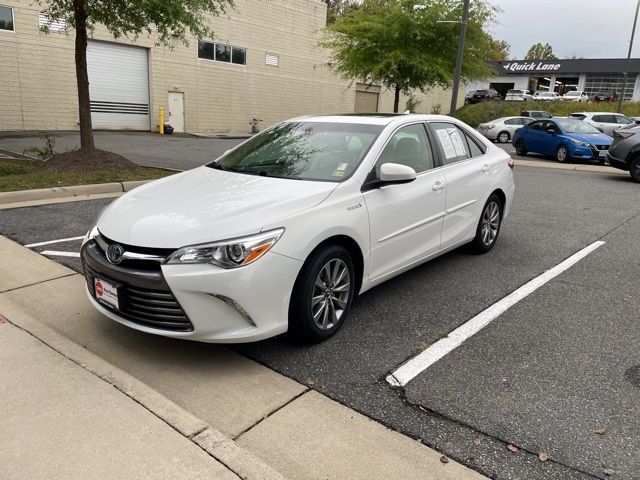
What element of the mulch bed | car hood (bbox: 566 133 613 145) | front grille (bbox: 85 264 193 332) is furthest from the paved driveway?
car hood (bbox: 566 133 613 145)

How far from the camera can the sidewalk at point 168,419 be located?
8.03 ft

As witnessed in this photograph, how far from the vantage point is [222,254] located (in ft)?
10.3

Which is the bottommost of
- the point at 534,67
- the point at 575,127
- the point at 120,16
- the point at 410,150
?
the point at 575,127

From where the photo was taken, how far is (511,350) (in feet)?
12.3

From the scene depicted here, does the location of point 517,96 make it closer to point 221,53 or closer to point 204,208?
point 221,53

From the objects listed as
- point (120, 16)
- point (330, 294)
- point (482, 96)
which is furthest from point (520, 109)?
point (330, 294)

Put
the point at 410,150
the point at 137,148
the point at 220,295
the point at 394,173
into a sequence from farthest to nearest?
the point at 137,148, the point at 410,150, the point at 394,173, the point at 220,295

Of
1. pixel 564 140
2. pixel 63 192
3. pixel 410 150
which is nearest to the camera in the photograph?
pixel 410 150

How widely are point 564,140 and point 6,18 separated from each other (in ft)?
67.9

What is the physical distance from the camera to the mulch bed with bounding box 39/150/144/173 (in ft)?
33.1

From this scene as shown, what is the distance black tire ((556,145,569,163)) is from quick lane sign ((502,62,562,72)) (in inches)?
1819

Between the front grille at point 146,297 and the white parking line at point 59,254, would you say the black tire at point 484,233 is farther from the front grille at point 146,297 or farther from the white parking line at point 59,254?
the white parking line at point 59,254

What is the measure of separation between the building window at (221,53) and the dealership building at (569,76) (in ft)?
102

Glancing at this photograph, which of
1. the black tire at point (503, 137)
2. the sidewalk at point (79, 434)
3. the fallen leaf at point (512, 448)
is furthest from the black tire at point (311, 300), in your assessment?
the black tire at point (503, 137)
